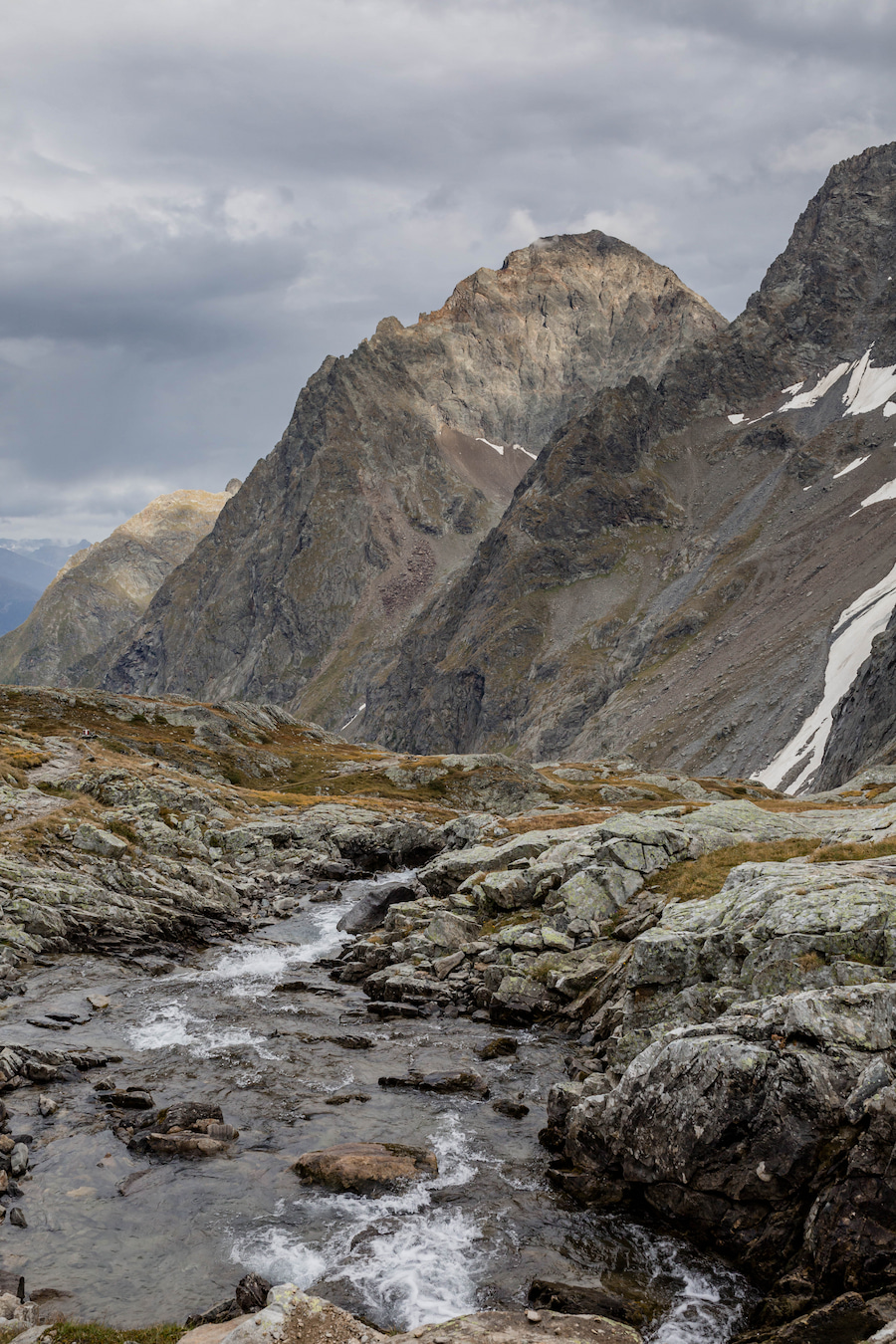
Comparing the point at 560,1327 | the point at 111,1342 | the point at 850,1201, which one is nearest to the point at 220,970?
the point at 111,1342

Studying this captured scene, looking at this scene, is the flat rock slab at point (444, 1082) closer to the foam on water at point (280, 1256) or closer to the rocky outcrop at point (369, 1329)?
the foam on water at point (280, 1256)

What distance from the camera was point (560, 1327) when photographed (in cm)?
1341

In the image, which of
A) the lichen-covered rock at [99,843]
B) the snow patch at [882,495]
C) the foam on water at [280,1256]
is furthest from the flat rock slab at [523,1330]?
the snow patch at [882,495]

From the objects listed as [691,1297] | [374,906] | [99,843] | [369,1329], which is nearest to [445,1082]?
[691,1297]

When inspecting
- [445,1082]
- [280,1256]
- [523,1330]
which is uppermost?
[523,1330]

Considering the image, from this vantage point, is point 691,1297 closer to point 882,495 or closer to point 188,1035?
point 188,1035

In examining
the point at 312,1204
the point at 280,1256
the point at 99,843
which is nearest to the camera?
the point at 280,1256

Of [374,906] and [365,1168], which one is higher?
[365,1168]

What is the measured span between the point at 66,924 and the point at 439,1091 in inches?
950

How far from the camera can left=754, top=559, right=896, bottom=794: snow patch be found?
111562 millimetres

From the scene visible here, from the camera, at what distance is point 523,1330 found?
1310cm

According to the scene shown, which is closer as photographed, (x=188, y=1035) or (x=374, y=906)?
(x=188, y=1035)

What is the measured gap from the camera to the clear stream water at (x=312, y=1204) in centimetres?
1593

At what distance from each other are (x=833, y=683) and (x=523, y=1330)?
12308 centimetres
